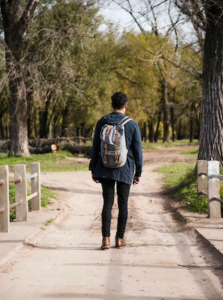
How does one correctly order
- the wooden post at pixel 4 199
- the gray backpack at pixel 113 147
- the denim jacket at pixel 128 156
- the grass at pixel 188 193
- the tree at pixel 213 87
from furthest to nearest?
the tree at pixel 213 87, the grass at pixel 188 193, the wooden post at pixel 4 199, the denim jacket at pixel 128 156, the gray backpack at pixel 113 147

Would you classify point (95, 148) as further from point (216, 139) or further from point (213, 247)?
point (216, 139)

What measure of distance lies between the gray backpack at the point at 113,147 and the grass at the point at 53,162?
13.9 meters

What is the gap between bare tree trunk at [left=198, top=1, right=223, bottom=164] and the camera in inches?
482

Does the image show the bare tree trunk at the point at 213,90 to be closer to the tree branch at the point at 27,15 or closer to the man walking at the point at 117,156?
the man walking at the point at 117,156

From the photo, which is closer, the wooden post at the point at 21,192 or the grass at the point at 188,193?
the wooden post at the point at 21,192

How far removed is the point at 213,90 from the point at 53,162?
44.1ft

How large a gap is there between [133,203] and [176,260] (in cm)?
540

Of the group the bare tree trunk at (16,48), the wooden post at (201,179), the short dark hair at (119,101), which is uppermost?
the bare tree trunk at (16,48)

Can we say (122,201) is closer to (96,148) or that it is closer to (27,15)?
(96,148)

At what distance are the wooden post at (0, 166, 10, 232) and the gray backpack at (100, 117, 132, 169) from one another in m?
1.93

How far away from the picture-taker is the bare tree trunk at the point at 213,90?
12242mm

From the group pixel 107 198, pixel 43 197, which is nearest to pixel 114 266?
pixel 107 198

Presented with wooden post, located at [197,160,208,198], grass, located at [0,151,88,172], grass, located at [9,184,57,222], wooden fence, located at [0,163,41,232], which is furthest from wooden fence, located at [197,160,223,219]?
grass, located at [0,151,88,172]

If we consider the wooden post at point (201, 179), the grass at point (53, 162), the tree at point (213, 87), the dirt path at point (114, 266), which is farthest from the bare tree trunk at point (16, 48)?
the dirt path at point (114, 266)
